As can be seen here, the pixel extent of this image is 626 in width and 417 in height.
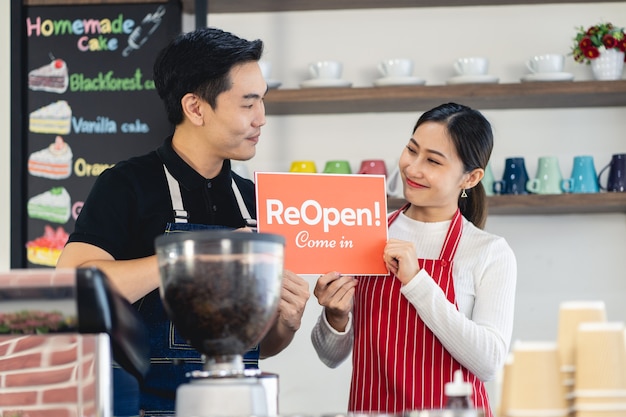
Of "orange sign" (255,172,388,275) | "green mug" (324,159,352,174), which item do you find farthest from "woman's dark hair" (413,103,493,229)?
"green mug" (324,159,352,174)

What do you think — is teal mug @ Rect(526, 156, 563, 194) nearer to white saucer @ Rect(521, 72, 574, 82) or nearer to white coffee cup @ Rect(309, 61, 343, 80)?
white saucer @ Rect(521, 72, 574, 82)

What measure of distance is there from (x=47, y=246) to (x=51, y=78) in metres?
0.62

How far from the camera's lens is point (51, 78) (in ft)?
11.4

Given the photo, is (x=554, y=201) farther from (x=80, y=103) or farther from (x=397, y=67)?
(x=80, y=103)

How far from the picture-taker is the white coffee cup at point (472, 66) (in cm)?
Answer: 325

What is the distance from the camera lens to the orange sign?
1.88 m

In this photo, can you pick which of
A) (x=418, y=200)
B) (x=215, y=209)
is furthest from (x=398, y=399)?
(x=215, y=209)

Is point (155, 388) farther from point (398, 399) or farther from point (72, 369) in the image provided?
point (72, 369)

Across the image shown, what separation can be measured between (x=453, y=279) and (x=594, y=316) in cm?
76

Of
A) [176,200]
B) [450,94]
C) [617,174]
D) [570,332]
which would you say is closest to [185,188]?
[176,200]

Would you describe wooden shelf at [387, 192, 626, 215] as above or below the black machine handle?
above

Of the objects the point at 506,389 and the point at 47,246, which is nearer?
the point at 506,389

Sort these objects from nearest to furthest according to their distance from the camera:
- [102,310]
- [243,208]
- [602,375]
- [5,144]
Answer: [602,375] → [102,310] → [243,208] → [5,144]

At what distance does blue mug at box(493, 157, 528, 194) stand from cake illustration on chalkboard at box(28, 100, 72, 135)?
1553 mm
